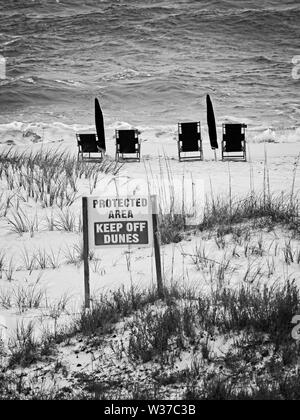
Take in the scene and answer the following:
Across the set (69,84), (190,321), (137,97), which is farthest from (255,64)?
(190,321)

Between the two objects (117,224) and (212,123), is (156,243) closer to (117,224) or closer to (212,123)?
(117,224)

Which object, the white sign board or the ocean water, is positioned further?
the ocean water

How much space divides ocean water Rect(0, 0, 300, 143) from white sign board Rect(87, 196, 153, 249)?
12.1 m

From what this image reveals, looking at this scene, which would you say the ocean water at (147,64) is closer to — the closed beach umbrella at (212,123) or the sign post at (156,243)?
the closed beach umbrella at (212,123)

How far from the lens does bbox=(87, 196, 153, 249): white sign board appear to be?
116 inches

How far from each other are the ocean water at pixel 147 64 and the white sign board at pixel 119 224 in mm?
12115

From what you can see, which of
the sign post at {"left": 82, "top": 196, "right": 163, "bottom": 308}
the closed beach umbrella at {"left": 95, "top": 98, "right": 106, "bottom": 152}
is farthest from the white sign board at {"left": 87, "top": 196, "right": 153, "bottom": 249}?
the closed beach umbrella at {"left": 95, "top": 98, "right": 106, "bottom": 152}

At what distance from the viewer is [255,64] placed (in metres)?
28.2

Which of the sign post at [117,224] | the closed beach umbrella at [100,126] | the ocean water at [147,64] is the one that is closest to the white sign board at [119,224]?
the sign post at [117,224]

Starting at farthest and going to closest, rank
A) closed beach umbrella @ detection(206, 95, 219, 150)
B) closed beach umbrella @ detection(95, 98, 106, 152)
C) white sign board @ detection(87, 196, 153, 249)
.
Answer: closed beach umbrella @ detection(95, 98, 106, 152), closed beach umbrella @ detection(206, 95, 219, 150), white sign board @ detection(87, 196, 153, 249)

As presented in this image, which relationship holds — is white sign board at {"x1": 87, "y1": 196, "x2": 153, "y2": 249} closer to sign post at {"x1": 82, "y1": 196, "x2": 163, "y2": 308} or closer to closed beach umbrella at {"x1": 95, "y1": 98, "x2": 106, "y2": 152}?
sign post at {"x1": 82, "y1": 196, "x2": 163, "y2": 308}

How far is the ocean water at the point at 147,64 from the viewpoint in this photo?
770 inches
